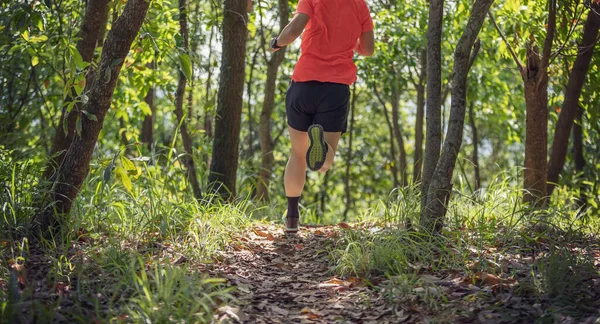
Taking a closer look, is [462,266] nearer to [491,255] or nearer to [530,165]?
[491,255]

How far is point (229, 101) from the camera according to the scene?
6023 millimetres

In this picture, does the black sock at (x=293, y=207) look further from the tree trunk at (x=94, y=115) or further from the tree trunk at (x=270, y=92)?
the tree trunk at (x=270, y=92)

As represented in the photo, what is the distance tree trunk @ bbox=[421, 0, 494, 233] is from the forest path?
0.79 metres

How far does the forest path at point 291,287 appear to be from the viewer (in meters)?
3.34

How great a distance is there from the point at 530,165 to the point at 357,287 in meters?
2.34

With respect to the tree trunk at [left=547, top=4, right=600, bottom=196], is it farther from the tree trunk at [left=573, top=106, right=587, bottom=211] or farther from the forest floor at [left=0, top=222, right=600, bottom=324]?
the forest floor at [left=0, top=222, right=600, bottom=324]

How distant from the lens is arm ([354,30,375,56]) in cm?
505

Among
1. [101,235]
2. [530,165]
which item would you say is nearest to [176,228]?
[101,235]

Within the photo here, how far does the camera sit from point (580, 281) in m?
3.41

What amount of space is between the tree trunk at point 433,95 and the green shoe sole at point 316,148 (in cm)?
72

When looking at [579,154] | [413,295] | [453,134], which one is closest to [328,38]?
[453,134]

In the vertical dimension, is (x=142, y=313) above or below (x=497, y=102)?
below

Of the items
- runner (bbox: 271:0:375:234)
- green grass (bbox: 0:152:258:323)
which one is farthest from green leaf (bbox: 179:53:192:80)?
runner (bbox: 271:0:375:234)

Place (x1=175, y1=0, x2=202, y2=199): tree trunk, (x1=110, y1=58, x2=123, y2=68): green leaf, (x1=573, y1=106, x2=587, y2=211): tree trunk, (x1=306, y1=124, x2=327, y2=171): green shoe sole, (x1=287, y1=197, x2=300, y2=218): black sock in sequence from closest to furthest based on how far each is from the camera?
1. (x1=110, y1=58, x2=123, y2=68): green leaf
2. (x1=306, y1=124, x2=327, y2=171): green shoe sole
3. (x1=287, y1=197, x2=300, y2=218): black sock
4. (x1=175, y1=0, x2=202, y2=199): tree trunk
5. (x1=573, y1=106, x2=587, y2=211): tree trunk
